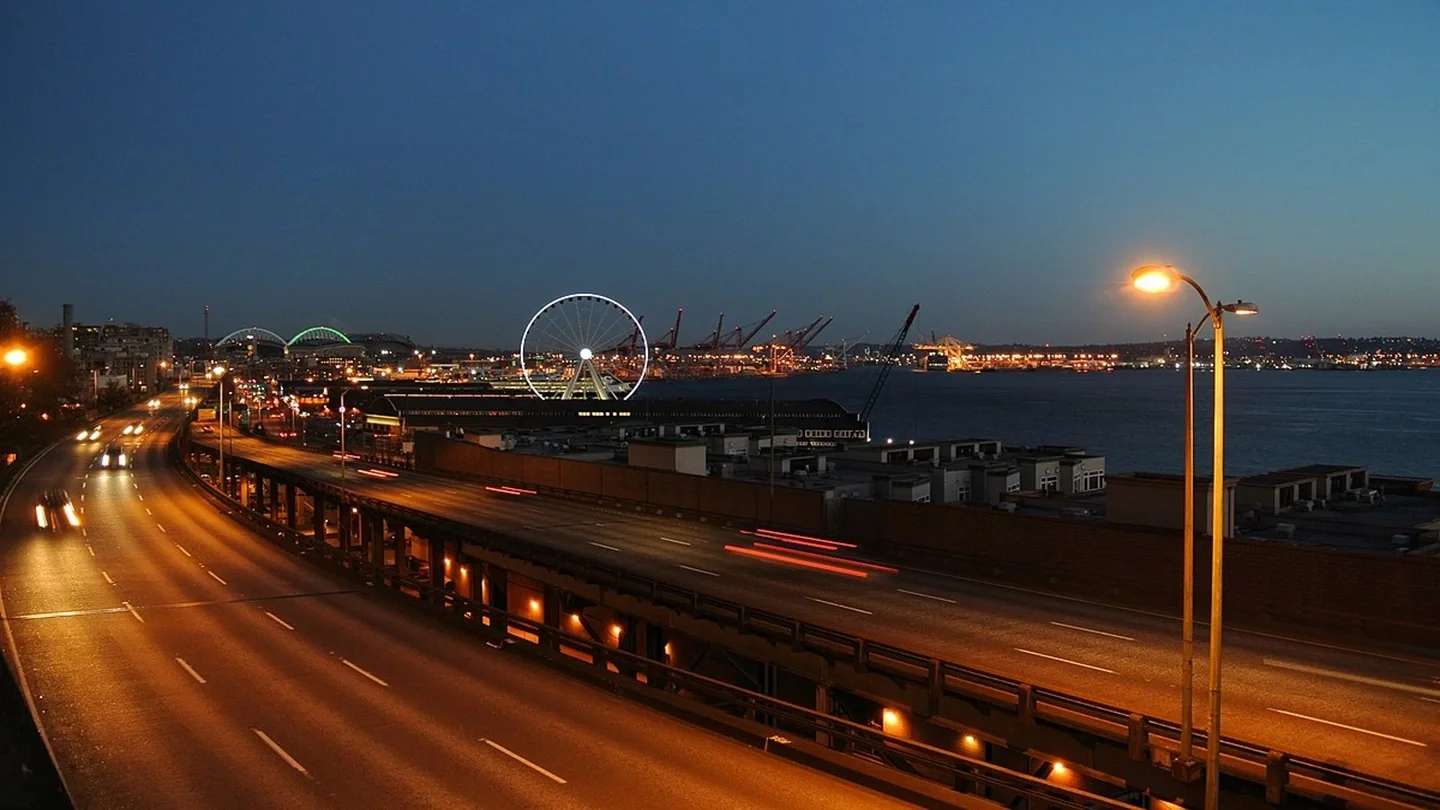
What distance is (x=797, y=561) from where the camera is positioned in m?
32.2

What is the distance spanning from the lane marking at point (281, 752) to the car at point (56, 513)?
33.3 meters

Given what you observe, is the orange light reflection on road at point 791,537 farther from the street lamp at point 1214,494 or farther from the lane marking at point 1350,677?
the street lamp at point 1214,494

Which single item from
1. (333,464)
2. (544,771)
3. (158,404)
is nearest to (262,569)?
(544,771)

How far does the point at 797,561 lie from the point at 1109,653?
41.7 feet

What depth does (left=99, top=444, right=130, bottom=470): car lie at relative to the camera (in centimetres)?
7510

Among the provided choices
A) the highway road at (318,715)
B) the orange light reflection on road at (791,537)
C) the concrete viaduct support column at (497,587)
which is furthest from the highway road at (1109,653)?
the highway road at (318,715)

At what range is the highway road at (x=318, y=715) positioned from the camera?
1400 centimetres

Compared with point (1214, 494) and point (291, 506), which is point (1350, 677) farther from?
point (291, 506)

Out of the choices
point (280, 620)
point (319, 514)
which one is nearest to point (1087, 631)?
point (280, 620)

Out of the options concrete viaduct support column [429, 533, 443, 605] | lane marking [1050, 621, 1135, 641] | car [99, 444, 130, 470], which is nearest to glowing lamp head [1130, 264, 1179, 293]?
lane marking [1050, 621, 1135, 641]

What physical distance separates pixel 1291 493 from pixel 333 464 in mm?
63182

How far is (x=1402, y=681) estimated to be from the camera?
18.5 metres

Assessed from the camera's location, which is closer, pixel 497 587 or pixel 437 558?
pixel 497 587

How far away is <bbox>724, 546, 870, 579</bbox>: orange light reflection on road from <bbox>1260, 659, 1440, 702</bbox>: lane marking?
11.8 m
